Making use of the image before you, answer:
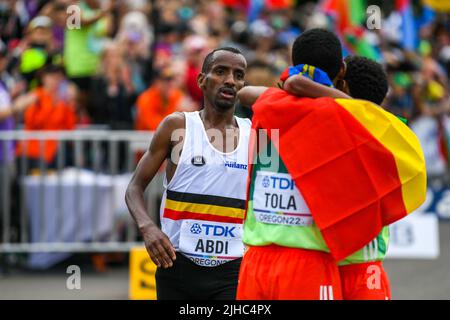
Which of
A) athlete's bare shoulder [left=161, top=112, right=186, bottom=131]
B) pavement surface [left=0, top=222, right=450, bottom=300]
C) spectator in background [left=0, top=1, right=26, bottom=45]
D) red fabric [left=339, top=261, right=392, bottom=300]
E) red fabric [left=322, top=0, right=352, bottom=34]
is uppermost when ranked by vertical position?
red fabric [left=322, top=0, right=352, bottom=34]

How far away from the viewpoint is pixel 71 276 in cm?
1177

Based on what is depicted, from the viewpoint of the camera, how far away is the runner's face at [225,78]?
6238 mm

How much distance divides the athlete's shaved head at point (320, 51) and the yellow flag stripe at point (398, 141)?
26 cm

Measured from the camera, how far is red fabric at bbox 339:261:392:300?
5.33 meters

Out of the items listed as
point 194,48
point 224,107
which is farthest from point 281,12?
point 224,107

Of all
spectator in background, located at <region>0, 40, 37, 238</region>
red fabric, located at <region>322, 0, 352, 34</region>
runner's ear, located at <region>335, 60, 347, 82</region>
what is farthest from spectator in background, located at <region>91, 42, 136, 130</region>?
runner's ear, located at <region>335, 60, 347, 82</region>

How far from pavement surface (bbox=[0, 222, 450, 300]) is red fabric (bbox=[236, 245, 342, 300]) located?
529 cm

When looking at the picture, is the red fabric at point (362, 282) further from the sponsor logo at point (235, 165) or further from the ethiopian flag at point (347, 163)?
the sponsor logo at point (235, 165)

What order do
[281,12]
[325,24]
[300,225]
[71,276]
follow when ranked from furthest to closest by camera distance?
[281,12]
[325,24]
[71,276]
[300,225]

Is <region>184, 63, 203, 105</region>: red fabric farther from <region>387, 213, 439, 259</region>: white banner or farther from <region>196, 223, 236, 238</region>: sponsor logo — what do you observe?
<region>196, 223, 236, 238</region>: sponsor logo

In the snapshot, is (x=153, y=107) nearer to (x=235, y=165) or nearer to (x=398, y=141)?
(x=235, y=165)

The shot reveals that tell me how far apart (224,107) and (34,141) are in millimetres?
6004

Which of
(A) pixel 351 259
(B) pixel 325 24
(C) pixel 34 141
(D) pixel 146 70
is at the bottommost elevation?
(A) pixel 351 259

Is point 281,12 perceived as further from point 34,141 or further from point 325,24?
point 34,141
